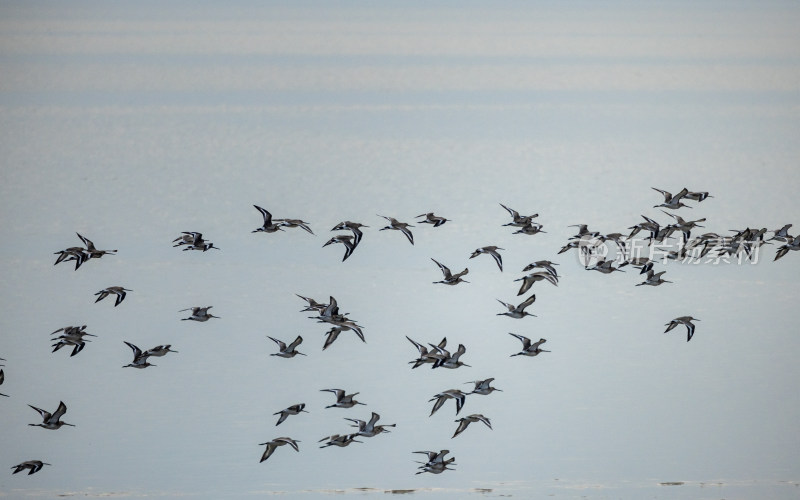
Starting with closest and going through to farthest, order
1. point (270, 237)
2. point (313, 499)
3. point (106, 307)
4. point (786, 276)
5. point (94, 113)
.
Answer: point (313, 499) < point (106, 307) < point (786, 276) < point (270, 237) < point (94, 113)

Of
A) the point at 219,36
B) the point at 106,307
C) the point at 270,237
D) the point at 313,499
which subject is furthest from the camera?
the point at 219,36

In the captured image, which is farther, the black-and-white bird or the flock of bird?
the black-and-white bird

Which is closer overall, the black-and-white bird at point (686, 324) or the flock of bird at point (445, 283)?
the flock of bird at point (445, 283)

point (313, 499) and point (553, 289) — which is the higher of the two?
point (553, 289)

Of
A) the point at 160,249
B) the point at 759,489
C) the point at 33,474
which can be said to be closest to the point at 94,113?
the point at 160,249

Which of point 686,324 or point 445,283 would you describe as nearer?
point 686,324

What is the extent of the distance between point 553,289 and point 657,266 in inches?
96.0

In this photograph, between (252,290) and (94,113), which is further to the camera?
(94,113)

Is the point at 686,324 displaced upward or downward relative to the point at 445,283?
downward

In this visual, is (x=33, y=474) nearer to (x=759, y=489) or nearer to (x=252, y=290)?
(x=252, y=290)

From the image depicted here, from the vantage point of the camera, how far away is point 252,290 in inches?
964

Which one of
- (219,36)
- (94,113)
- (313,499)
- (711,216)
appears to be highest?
(219,36)

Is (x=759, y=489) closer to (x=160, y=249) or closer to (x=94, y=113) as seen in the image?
(x=160, y=249)

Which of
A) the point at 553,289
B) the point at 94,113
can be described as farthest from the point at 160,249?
the point at 94,113
